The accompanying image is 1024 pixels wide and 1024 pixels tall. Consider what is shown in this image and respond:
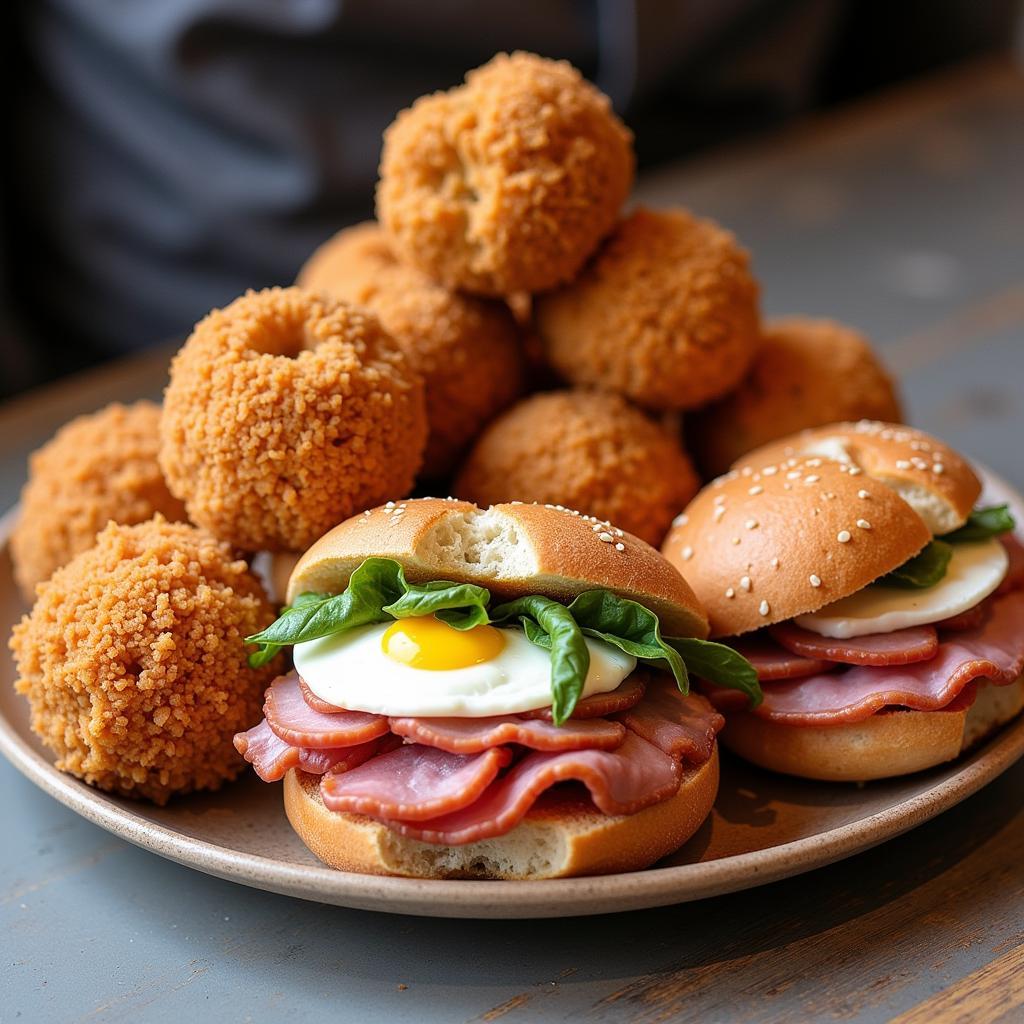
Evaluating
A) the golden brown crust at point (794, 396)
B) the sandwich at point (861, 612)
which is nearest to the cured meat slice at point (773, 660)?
the sandwich at point (861, 612)

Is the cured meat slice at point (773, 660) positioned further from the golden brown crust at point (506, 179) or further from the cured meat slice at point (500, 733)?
the golden brown crust at point (506, 179)

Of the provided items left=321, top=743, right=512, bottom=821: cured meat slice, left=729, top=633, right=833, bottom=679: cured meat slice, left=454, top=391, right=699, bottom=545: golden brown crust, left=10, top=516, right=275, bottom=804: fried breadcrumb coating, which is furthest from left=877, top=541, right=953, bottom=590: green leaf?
left=10, top=516, right=275, bottom=804: fried breadcrumb coating

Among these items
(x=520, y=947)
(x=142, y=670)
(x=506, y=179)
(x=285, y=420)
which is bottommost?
(x=520, y=947)

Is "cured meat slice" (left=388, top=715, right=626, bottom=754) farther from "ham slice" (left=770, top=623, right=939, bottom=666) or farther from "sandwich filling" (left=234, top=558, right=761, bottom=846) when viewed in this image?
"ham slice" (left=770, top=623, right=939, bottom=666)

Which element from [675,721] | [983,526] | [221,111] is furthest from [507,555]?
[221,111]

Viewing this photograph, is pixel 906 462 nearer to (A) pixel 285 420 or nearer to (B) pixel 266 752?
(A) pixel 285 420
